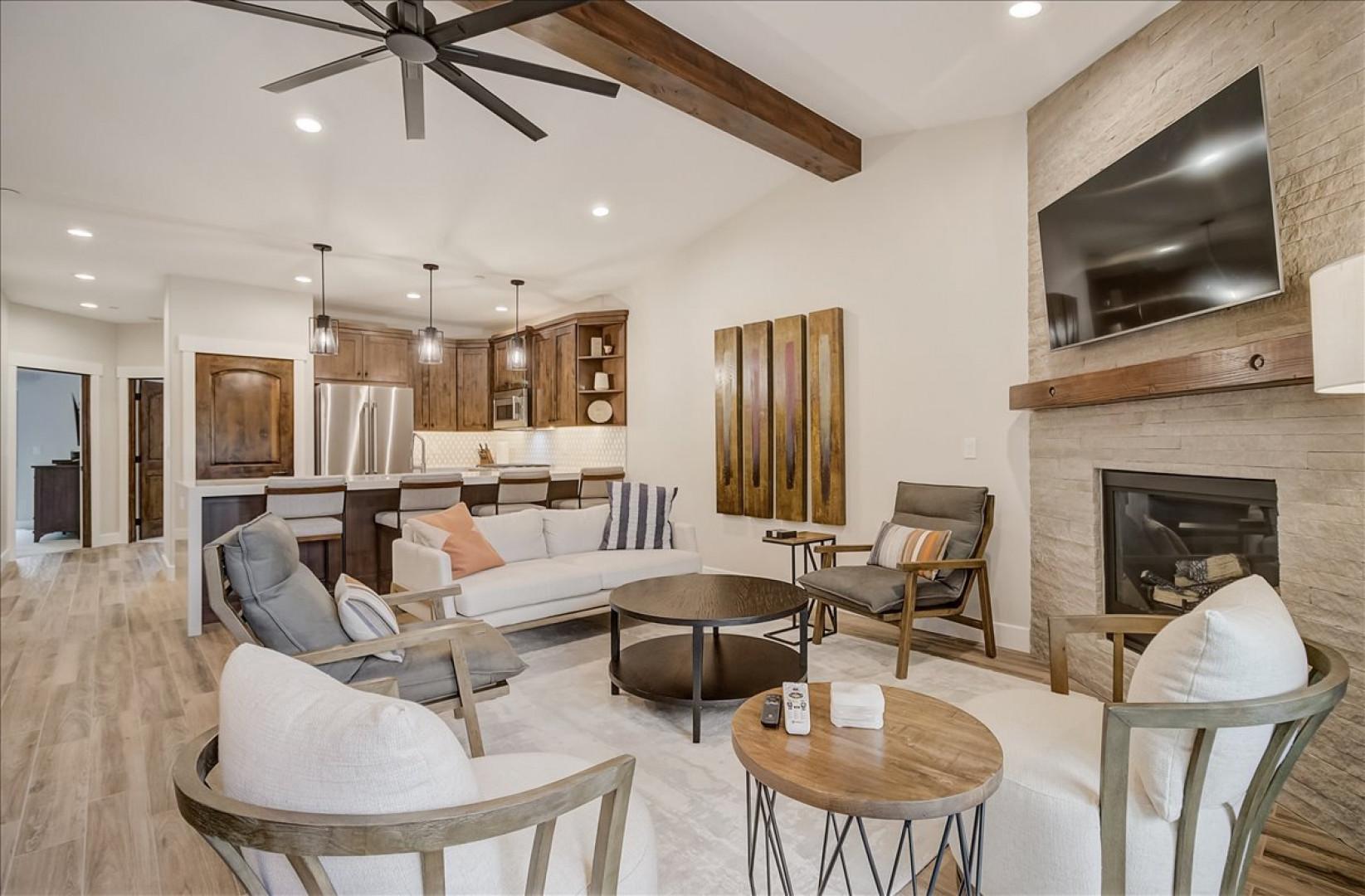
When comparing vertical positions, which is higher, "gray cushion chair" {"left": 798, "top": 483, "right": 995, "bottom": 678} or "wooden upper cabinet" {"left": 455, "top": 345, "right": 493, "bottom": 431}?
"wooden upper cabinet" {"left": 455, "top": 345, "right": 493, "bottom": 431}

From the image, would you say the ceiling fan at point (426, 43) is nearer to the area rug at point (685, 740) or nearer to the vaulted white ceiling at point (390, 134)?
the vaulted white ceiling at point (390, 134)

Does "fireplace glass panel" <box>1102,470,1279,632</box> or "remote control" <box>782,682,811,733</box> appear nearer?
"remote control" <box>782,682,811,733</box>

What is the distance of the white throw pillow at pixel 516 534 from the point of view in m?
3.99

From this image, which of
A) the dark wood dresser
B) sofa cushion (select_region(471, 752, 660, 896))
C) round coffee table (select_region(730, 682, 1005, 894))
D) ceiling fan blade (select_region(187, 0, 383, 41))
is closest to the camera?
sofa cushion (select_region(471, 752, 660, 896))

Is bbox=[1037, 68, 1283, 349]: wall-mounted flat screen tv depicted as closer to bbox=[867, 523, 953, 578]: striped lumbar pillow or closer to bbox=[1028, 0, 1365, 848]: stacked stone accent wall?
bbox=[1028, 0, 1365, 848]: stacked stone accent wall

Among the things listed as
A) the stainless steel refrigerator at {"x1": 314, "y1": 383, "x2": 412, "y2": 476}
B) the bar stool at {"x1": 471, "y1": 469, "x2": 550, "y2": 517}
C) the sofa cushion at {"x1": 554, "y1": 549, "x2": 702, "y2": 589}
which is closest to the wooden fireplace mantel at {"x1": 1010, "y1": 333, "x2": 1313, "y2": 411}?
the sofa cushion at {"x1": 554, "y1": 549, "x2": 702, "y2": 589}

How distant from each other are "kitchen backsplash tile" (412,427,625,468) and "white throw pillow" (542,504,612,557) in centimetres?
240

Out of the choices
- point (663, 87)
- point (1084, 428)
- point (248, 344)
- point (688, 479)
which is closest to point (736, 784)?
point (1084, 428)

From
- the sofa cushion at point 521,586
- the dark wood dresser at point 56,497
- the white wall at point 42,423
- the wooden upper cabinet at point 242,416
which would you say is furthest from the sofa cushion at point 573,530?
the white wall at point 42,423

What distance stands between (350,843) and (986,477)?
380cm

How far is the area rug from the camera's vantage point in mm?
1804

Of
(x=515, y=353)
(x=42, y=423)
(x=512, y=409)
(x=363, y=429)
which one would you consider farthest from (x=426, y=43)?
(x=42, y=423)

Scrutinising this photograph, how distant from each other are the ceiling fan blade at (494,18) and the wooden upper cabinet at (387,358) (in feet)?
18.6

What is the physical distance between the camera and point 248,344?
634 centimetres
